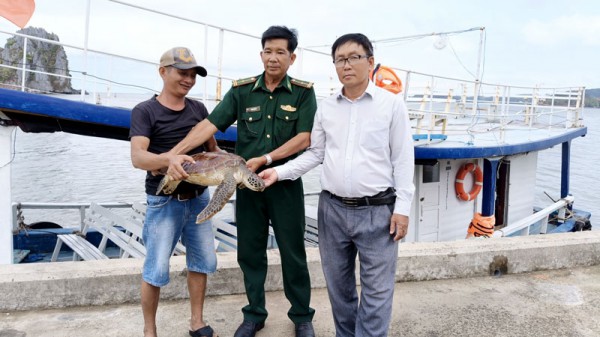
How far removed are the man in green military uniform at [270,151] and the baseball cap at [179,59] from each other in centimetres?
34

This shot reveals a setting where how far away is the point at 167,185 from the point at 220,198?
0.32 m

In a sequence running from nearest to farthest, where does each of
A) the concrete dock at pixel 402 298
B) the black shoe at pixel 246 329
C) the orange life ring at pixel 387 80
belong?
1. the black shoe at pixel 246 329
2. the concrete dock at pixel 402 298
3. the orange life ring at pixel 387 80

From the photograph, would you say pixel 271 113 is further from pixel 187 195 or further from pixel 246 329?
pixel 246 329

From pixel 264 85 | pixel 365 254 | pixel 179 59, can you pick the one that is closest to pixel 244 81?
pixel 264 85

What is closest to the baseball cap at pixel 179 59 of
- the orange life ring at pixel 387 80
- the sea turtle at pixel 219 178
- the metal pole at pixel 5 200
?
the sea turtle at pixel 219 178

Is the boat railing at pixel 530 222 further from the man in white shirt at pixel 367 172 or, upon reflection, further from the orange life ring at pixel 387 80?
the man in white shirt at pixel 367 172

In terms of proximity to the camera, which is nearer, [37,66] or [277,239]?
[277,239]

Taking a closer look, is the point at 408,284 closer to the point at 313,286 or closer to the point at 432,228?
the point at 313,286

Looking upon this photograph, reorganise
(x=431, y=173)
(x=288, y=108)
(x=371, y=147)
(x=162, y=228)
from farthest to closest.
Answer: (x=431, y=173), (x=288, y=108), (x=162, y=228), (x=371, y=147)

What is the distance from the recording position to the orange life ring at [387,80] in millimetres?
6449

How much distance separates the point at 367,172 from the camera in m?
2.47

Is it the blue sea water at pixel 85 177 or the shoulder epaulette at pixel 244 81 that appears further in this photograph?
the blue sea water at pixel 85 177

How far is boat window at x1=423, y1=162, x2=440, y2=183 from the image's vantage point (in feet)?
24.7

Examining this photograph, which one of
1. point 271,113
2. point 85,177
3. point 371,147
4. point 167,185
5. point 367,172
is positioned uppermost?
point 271,113
